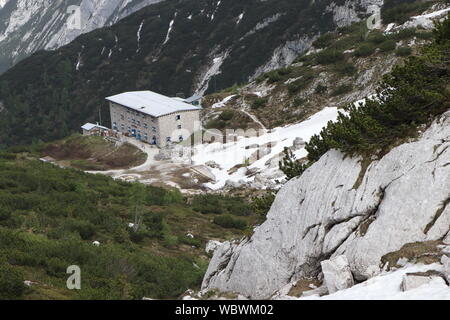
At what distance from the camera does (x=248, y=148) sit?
6638 cm

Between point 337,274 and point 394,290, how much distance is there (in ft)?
7.71

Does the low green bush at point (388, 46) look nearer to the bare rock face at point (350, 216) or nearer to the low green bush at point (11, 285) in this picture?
the bare rock face at point (350, 216)

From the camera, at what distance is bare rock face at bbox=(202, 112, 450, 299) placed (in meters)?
16.4

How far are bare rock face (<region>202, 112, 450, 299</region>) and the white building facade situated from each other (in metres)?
53.6

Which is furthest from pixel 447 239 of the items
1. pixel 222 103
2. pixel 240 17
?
pixel 240 17

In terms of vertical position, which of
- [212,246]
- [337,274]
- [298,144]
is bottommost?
[212,246]

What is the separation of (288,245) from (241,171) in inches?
1658

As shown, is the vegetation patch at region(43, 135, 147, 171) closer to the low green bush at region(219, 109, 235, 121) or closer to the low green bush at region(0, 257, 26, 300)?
the low green bush at region(219, 109, 235, 121)

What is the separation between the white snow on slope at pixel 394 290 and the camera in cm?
1311

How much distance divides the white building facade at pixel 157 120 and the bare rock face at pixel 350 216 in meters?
53.6

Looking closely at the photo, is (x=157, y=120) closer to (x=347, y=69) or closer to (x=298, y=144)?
(x=298, y=144)

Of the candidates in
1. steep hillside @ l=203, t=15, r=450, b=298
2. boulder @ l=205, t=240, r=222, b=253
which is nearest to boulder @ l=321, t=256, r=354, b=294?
steep hillside @ l=203, t=15, r=450, b=298

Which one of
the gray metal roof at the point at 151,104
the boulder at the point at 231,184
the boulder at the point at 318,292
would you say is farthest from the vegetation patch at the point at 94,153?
the boulder at the point at 318,292
